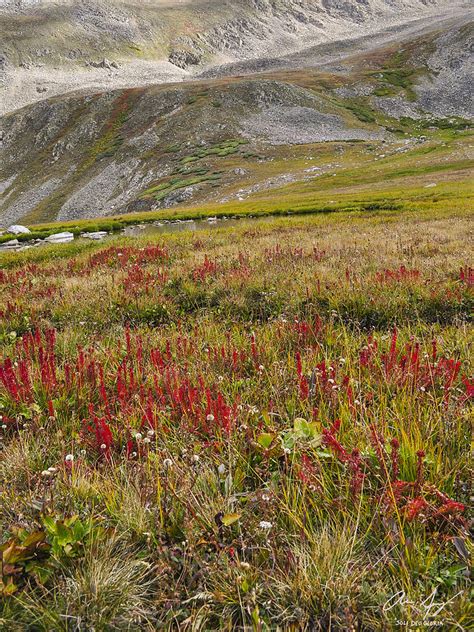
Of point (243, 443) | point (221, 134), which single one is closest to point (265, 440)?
point (243, 443)

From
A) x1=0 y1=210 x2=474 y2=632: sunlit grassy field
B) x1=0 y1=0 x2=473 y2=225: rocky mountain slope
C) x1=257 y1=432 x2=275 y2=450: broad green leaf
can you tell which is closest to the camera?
x1=0 y1=210 x2=474 y2=632: sunlit grassy field

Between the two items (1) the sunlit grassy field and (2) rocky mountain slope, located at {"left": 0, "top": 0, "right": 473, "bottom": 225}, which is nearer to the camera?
(1) the sunlit grassy field

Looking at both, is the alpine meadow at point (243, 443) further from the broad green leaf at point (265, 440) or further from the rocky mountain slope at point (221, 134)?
the rocky mountain slope at point (221, 134)

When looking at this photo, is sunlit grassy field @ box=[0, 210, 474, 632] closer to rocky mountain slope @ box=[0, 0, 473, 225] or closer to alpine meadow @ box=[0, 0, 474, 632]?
alpine meadow @ box=[0, 0, 474, 632]

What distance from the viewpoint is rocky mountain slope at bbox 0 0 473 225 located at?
221 feet

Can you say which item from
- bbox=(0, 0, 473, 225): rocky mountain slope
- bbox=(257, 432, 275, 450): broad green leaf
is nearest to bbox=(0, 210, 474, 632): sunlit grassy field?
bbox=(257, 432, 275, 450): broad green leaf

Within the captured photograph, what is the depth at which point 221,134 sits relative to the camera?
86.6 meters

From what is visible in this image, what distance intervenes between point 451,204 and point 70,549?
28.3 meters

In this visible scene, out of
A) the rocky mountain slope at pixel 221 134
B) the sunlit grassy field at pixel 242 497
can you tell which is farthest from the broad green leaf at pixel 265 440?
the rocky mountain slope at pixel 221 134

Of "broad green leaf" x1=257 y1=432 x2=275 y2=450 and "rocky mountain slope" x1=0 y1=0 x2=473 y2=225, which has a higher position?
"rocky mountain slope" x1=0 y1=0 x2=473 y2=225

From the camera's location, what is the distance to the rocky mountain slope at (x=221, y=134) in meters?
67.4

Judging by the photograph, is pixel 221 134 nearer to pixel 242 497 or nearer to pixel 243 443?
pixel 243 443

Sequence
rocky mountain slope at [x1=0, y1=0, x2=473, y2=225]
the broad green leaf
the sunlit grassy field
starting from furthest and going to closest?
rocky mountain slope at [x1=0, y1=0, x2=473, y2=225] → the broad green leaf → the sunlit grassy field

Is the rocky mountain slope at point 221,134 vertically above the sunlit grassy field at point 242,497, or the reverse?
the rocky mountain slope at point 221,134
